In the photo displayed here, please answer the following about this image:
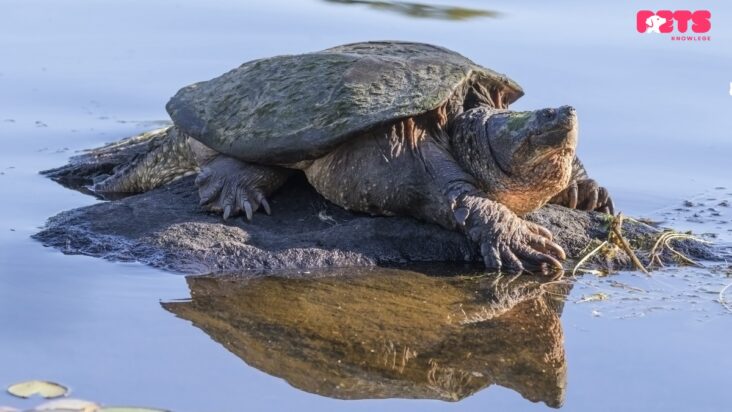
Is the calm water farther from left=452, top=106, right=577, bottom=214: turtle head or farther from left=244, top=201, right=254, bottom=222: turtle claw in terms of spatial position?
left=244, top=201, right=254, bottom=222: turtle claw

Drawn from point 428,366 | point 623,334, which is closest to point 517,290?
point 623,334

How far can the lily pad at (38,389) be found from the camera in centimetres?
394

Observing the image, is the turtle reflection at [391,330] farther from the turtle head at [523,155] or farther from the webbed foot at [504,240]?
the turtle head at [523,155]

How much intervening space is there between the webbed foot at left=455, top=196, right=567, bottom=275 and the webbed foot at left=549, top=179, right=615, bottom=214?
0.56 m

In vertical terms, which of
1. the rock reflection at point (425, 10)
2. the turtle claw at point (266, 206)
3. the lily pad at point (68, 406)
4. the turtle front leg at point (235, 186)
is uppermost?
the rock reflection at point (425, 10)

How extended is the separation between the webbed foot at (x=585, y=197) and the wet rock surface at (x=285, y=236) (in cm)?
8

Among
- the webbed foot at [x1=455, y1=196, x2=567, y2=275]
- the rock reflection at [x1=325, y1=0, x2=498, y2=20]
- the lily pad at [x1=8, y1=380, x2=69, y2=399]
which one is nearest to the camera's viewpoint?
the lily pad at [x1=8, y1=380, x2=69, y2=399]

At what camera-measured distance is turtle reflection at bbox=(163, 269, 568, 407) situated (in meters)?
4.23

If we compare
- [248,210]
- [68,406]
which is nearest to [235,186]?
[248,210]

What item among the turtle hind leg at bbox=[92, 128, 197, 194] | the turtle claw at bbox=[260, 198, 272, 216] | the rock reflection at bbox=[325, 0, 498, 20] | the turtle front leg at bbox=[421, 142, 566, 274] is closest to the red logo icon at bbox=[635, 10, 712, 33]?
the rock reflection at bbox=[325, 0, 498, 20]

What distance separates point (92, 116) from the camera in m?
7.90

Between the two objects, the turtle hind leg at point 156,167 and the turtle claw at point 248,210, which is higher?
the turtle hind leg at point 156,167

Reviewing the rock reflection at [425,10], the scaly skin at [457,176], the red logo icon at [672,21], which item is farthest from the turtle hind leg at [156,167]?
the red logo icon at [672,21]

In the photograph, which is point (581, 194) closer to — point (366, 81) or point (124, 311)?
point (366, 81)
